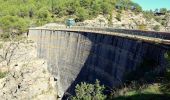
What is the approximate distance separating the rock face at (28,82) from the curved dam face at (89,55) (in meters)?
1.90

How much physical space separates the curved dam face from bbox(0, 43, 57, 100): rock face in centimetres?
190

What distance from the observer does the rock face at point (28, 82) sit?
73312 millimetres

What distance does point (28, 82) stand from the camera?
74.7m

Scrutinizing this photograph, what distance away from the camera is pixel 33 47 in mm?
86375

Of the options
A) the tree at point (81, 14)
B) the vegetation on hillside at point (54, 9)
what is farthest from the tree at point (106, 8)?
the tree at point (81, 14)

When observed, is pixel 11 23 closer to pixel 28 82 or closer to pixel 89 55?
pixel 28 82

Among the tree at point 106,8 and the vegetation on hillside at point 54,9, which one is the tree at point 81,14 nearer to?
the vegetation on hillside at point 54,9

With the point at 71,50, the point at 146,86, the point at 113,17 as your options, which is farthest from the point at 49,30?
the point at 146,86

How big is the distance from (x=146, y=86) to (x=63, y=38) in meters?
50.0

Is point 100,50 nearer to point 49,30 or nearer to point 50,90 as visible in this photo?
point 50,90

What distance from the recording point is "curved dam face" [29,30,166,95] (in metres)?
45.7

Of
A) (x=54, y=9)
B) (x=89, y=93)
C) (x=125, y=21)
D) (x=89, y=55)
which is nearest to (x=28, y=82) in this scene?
(x=89, y=55)

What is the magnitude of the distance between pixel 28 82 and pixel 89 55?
1565cm

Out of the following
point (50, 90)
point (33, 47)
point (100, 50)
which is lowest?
point (50, 90)
